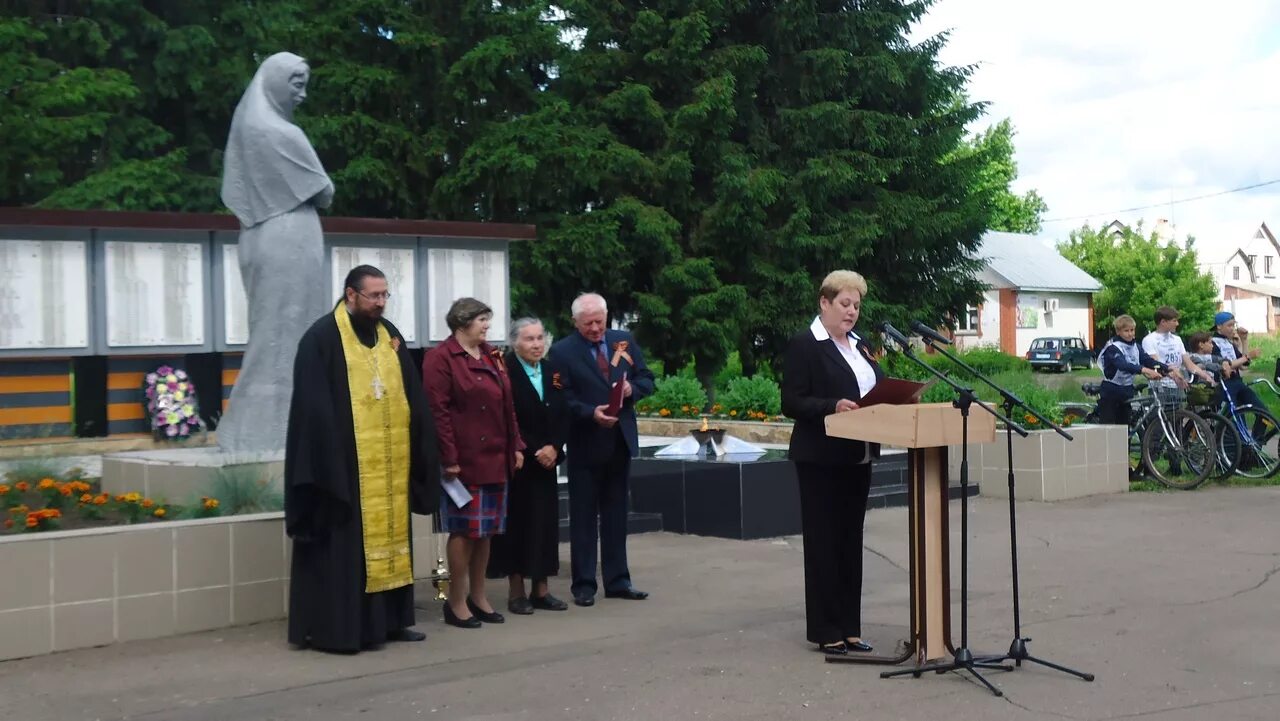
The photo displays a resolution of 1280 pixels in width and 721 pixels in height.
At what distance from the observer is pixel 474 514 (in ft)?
26.5

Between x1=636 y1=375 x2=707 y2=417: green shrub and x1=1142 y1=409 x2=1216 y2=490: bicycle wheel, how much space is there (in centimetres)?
540

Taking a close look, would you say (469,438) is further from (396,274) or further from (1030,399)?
(396,274)

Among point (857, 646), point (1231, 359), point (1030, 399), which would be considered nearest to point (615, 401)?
point (857, 646)

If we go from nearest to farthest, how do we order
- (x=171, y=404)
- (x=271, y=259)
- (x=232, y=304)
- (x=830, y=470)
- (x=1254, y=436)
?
(x=830, y=470), (x=271, y=259), (x=1254, y=436), (x=171, y=404), (x=232, y=304)

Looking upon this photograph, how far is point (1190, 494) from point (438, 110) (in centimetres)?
1769

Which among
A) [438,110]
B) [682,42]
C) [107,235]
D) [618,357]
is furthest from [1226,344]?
[438,110]

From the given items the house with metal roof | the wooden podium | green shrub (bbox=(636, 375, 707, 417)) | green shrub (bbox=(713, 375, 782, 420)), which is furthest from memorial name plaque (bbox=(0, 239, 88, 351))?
the house with metal roof

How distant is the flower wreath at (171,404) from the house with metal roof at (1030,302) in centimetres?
5362

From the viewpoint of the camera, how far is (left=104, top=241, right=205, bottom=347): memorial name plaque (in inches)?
699

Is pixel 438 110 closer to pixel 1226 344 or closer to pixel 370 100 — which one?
pixel 370 100

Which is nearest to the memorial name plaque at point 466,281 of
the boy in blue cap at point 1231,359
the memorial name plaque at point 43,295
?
the memorial name plaque at point 43,295

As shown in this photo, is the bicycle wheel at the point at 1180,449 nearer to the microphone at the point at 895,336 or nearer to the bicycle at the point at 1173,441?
the bicycle at the point at 1173,441

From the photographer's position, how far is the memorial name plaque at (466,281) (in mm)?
21281

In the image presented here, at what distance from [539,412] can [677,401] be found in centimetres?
943
